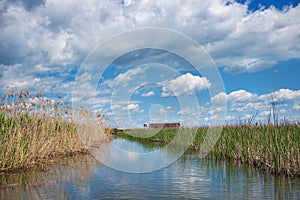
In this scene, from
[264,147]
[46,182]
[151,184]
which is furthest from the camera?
[264,147]

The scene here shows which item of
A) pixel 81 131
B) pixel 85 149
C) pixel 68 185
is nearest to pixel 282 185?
pixel 68 185

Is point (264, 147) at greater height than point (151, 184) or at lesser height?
greater

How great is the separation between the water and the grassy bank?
32 centimetres

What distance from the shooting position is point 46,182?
564cm

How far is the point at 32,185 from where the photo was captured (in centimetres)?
536

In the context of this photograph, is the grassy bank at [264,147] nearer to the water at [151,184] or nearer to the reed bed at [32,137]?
the water at [151,184]

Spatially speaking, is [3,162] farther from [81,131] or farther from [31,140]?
[81,131]

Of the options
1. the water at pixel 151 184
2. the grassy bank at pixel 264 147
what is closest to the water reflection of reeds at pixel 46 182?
the water at pixel 151 184

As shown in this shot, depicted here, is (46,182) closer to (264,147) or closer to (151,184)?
(151,184)

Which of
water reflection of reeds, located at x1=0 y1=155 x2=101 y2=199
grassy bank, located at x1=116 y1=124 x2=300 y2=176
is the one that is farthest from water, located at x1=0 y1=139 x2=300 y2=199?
grassy bank, located at x1=116 y1=124 x2=300 y2=176

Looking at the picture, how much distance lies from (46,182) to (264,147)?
4675 mm

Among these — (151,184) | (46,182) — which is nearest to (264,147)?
(151,184)

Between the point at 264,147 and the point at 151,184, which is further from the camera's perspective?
the point at 264,147

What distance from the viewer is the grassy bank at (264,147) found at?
613 centimetres
